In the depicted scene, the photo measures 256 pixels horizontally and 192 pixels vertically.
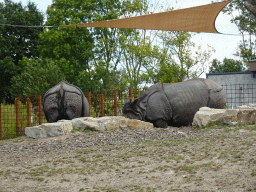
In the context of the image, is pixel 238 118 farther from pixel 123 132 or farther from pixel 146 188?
pixel 146 188

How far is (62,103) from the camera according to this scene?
30.7 ft

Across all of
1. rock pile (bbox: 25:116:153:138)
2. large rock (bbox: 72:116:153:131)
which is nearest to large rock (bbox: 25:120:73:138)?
rock pile (bbox: 25:116:153:138)

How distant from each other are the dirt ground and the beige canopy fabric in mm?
2414

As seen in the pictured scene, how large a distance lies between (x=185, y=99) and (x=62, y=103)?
→ 3.43m

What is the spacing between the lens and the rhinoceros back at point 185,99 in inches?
373

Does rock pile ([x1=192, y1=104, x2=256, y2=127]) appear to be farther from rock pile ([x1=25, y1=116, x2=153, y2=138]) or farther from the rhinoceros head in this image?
the rhinoceros head

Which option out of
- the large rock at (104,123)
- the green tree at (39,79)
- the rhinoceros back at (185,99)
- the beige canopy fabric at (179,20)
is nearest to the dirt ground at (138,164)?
the large rock at (104,123)

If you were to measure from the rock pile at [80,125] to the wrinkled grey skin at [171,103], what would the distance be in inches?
27.3

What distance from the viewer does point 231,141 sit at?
6.47 m

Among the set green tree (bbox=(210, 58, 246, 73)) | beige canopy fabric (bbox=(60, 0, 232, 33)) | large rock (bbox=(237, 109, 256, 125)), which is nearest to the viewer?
beige canopy fabric (bbox=(60, 0, 232, 33))

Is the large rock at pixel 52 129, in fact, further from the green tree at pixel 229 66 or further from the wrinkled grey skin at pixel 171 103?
the green tree at pixel 229 66

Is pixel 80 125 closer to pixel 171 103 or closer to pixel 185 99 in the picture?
pixel 171 103

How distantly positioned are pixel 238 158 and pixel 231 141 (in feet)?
3.40

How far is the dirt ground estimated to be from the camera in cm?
481
